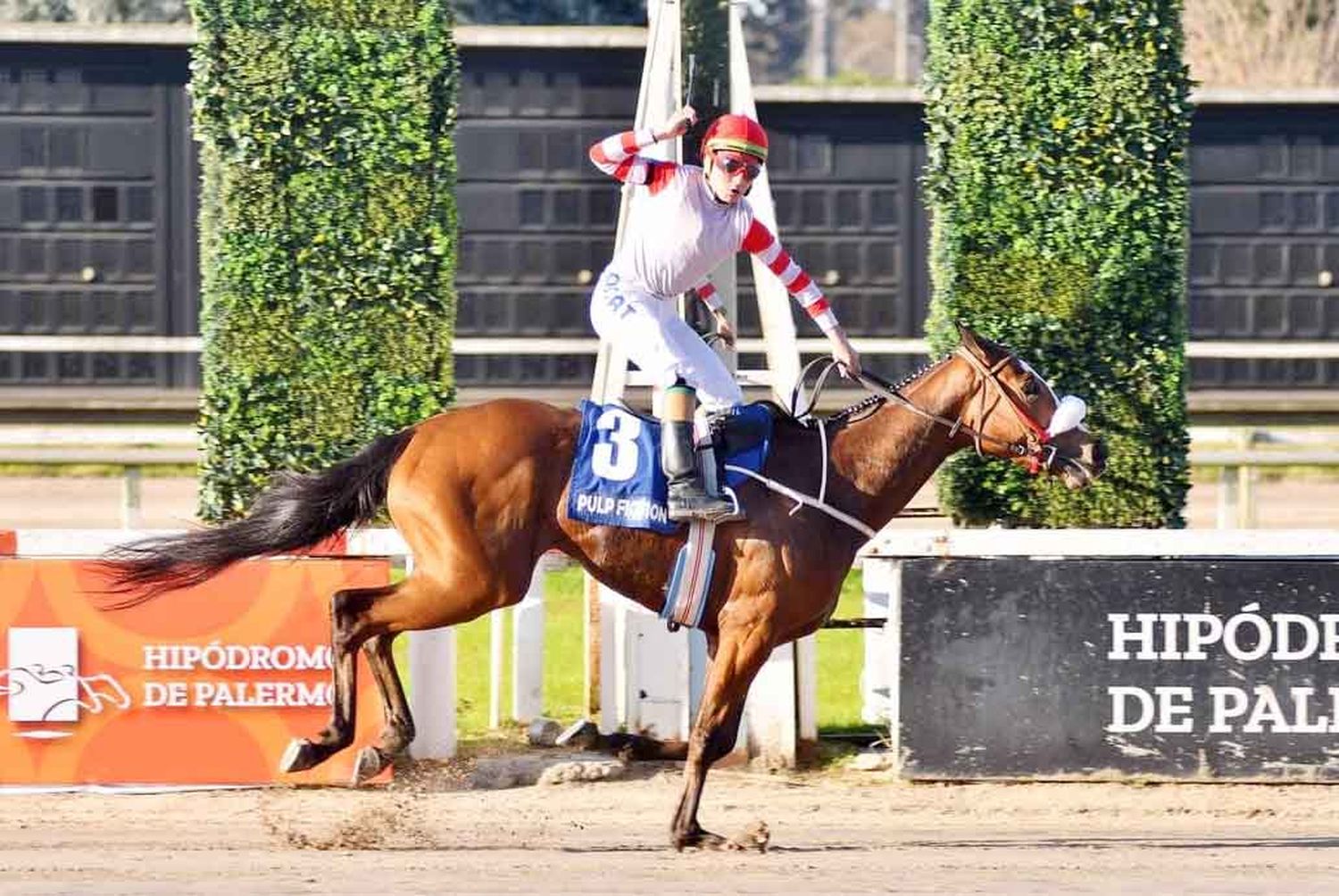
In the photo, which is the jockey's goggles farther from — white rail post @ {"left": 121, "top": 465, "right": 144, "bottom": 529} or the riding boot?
white rail post @ {"left": 121, "top": 465, "right": 144, "bottom": 529}

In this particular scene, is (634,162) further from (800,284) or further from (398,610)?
(398,610)

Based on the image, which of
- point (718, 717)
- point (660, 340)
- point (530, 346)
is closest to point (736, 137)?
point (660, 340)

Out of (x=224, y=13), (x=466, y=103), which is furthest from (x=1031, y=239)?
(x=466, y=103)

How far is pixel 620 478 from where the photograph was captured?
7211 mm

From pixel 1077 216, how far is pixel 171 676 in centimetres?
390

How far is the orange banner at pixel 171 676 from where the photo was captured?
8141 millimetres

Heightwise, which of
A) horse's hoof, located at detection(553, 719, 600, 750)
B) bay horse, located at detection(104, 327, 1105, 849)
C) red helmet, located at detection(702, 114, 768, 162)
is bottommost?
horse's hoof, located at detection(553, 719, 600, 750)

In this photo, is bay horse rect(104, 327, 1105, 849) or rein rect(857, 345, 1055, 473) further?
rein rect(857, 345, 1055, 473)

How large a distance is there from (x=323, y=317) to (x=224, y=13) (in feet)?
4.08

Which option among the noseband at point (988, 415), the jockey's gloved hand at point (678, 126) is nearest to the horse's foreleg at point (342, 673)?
the jockey's gloved hand at point (678, 126)

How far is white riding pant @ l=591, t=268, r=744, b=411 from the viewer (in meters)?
7.32

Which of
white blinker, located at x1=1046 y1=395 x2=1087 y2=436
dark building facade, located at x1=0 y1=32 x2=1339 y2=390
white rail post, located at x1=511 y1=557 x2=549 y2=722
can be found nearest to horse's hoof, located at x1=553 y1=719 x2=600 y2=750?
white rail post, located at x1=511 y1=557 x2=549 y2=722

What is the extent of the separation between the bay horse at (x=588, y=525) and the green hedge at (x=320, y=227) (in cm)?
130

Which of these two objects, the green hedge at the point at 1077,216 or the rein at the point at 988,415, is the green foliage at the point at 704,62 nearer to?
the green hedge at the point at 1077,216
